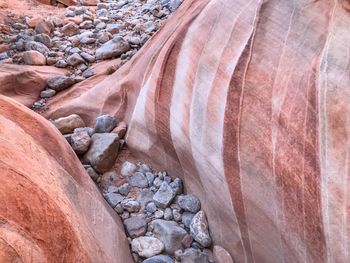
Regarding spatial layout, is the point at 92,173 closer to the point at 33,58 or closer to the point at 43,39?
the point at 33,58

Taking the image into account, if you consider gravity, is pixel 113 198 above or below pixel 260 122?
below

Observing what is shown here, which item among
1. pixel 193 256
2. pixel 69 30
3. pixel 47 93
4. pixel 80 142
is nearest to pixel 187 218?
pixel 193 256

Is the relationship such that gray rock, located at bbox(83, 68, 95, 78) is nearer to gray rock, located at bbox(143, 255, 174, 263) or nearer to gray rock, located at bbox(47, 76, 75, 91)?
gray rock, located at bbox(47, 76, 75, 91)

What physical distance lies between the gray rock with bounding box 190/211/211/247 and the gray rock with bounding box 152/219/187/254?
0.04 meters

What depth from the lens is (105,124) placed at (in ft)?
6.29

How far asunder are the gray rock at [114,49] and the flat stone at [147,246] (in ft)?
5.29

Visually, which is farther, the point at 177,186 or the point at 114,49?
the point at 114,49

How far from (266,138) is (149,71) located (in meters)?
0.85

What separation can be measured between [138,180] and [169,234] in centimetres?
33

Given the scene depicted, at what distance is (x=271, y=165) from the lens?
119 centimetres

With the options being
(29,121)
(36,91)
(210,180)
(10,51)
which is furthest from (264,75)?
(10,51)

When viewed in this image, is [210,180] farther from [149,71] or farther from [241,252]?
[149,71]

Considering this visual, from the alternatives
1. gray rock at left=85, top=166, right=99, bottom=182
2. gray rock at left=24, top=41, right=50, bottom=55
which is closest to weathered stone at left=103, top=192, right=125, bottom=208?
gray rock at left=85, top=166, right=99, bottom=182

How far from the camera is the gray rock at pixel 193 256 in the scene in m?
1.41
